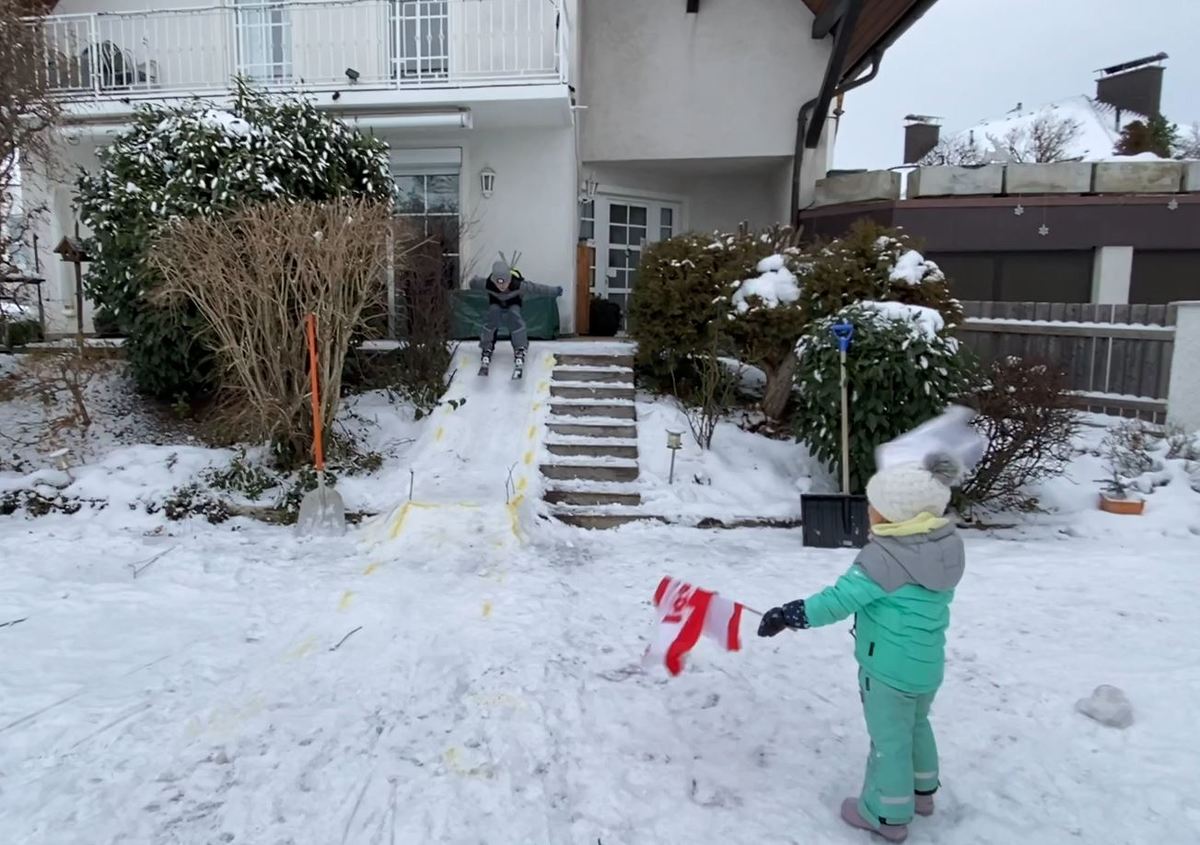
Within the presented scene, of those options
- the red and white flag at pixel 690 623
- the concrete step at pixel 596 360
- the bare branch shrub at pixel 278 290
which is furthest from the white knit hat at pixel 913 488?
the concrete step at pixel 596 360

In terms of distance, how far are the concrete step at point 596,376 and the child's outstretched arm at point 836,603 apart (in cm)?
574

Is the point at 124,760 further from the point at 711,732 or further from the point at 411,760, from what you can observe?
the point at 711,732

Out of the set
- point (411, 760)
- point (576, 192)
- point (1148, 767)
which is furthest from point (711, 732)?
point (576, 192)

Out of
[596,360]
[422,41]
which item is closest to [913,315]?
[596,360]

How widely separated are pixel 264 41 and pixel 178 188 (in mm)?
5120

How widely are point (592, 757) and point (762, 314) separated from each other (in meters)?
5.12

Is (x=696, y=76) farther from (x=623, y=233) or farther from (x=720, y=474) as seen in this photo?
(x=720, y=474)

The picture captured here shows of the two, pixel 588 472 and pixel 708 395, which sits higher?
pixel 708 395

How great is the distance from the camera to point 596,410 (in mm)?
7582

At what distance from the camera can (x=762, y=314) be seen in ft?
23.7

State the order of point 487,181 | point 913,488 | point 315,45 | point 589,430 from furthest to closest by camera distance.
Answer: point 487,181, point 315,45, point 589,430, point 913,488

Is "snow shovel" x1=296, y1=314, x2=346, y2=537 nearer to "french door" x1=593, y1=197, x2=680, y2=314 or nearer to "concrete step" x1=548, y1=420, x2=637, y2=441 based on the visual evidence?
"concrete step" x1=548, y1=420, x2=637, y2=441

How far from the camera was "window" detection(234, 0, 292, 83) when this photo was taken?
1083cm

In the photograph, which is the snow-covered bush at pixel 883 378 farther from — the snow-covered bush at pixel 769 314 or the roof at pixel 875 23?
the roof at pixel 875 23
